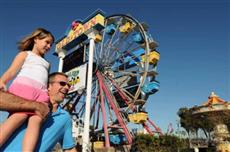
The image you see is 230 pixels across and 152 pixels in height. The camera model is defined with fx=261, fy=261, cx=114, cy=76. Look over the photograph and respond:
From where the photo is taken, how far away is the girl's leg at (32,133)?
4.81 ft

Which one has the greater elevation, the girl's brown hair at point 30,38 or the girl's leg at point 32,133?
the girl's brown hair at point 30,38

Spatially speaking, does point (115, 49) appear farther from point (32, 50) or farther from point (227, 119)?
point (32, 50)

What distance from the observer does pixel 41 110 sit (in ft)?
5.20

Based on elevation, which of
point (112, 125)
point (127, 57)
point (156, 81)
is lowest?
point (112, 125)

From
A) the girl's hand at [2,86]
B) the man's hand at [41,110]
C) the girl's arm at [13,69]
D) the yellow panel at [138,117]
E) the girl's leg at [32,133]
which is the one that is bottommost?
the girl's leg at [32,133]

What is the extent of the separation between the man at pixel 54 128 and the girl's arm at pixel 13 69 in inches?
10.8

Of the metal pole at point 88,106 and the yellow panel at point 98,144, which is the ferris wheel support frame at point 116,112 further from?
the yellow panel at point 98,144

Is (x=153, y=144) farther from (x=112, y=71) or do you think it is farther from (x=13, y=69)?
(x=13, y=69)

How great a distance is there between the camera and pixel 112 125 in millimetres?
21078

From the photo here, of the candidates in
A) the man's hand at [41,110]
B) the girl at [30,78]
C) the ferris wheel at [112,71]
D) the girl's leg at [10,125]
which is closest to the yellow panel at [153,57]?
the ferris wheel at [112,71]

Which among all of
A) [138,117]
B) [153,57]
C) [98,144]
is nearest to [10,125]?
[138,117]

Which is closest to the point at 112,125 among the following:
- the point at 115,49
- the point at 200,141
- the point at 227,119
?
the point at 115,49

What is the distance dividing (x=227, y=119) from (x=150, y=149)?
588 cm

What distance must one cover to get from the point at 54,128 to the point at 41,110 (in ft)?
0.78
